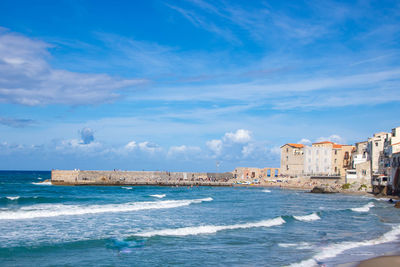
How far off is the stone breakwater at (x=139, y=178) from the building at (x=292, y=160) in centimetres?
1237

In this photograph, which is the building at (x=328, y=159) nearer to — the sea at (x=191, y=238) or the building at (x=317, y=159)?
the building at (x=317, y=159)

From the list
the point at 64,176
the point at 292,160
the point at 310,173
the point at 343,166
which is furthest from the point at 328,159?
the point at 64,176

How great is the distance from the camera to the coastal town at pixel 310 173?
58.3 metres

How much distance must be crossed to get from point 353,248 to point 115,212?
62.1 ft

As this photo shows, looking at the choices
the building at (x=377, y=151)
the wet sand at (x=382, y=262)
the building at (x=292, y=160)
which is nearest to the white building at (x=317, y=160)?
the building at (x=292, y=160)

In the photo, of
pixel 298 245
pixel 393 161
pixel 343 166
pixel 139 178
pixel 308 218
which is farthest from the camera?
pixel 139 178

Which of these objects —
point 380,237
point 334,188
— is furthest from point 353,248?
point 334,188

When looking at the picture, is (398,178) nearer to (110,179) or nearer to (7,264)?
(7,264)

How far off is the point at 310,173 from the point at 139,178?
35.3 meters

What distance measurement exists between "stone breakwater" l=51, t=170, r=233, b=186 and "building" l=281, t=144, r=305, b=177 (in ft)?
40.6

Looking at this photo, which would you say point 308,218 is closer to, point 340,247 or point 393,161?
point 340,247

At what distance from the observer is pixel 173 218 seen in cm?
2783

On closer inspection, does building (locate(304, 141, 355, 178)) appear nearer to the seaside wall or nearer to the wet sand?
the seaside wall

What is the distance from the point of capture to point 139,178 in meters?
83.1
